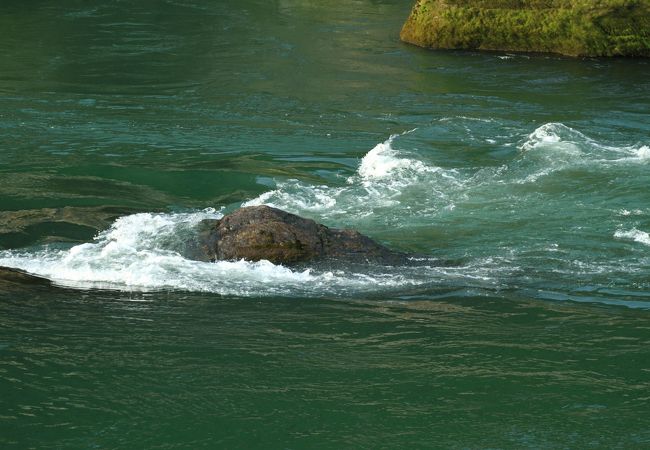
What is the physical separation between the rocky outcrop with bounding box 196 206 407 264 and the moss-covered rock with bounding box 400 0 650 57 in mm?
11967

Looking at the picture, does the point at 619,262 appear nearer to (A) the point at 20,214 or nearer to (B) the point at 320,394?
(B) the point at 320,394

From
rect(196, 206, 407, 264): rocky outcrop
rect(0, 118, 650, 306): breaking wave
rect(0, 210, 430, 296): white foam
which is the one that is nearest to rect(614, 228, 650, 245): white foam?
rect(0, 118, 650, 306): breaking wave

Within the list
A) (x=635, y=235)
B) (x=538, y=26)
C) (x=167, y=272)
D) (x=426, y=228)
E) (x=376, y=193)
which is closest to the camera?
(x=167, y=272)

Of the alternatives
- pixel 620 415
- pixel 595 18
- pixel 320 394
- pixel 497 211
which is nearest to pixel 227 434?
pixel 320 394

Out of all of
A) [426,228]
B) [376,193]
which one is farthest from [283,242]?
[376,193]

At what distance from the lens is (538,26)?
21.7 metres

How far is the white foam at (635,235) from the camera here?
37.4ft

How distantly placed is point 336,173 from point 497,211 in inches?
107

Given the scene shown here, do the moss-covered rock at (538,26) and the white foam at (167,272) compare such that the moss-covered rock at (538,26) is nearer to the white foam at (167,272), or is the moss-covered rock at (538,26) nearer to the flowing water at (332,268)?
the flowing water at (332,268)

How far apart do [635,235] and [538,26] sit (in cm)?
1091

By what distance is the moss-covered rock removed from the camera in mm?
21234

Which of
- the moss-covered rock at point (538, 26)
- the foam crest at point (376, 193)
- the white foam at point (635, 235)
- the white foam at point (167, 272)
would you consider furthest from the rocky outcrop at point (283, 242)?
the moss-covered rock at point (538, 26)

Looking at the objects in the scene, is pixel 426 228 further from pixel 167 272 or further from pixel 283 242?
pixel 167 272

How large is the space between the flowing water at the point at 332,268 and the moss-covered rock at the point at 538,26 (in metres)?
0.52
